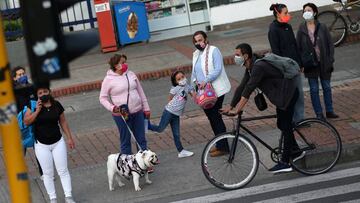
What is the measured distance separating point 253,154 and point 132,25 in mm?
10296

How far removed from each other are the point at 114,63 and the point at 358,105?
410 cm

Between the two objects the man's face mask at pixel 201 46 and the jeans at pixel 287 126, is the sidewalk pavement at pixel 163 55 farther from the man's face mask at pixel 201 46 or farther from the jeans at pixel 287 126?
the jeans at pixel 287 126

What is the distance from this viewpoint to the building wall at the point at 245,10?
18953 millimetres

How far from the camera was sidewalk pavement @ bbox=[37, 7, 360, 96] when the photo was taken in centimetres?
1437

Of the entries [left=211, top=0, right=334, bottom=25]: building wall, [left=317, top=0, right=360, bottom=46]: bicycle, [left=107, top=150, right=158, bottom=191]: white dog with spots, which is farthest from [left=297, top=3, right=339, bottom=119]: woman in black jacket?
[left=211, top=0, right=334, bottom=25]: building wall

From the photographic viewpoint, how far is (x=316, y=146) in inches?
313

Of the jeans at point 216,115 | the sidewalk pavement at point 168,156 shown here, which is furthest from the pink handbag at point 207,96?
the sidewalk pavement at point 168,156

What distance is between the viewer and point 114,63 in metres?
8.29

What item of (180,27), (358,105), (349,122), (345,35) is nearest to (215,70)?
(349,122)

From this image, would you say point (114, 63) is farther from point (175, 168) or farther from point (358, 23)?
point (358, 23)

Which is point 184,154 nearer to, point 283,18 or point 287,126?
point 287,126

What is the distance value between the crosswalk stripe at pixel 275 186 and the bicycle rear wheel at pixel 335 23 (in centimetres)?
693

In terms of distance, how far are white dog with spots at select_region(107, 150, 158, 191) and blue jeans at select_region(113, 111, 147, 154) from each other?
619 millimetres

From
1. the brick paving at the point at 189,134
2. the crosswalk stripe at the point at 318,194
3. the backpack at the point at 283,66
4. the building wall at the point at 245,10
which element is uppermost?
the building wall at the point at 245,10
